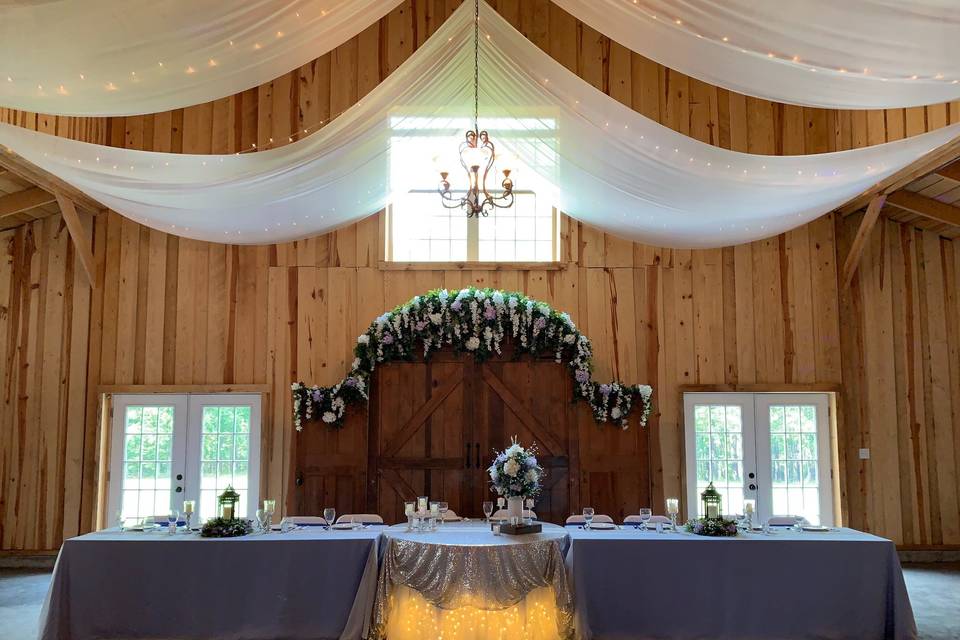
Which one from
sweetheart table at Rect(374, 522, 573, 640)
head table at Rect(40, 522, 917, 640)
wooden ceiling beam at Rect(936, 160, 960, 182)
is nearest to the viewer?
sweetheart table at Rect(374, 522, 573, 640)

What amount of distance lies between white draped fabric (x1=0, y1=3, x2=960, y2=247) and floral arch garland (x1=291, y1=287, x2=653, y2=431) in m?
1.19

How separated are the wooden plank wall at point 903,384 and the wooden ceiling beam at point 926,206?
79 cm

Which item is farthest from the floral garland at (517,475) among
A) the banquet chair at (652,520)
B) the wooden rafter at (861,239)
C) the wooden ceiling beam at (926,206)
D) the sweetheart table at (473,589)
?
the wooden ceiling beam at (926,206)

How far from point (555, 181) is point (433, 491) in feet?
10.7

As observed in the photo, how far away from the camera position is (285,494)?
852 centimetres

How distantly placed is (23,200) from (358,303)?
3355mm

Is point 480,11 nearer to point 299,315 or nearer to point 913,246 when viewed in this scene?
point 299,315

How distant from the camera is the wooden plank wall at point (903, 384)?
28.3ft

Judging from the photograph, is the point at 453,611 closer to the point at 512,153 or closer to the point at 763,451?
the point at 512,153

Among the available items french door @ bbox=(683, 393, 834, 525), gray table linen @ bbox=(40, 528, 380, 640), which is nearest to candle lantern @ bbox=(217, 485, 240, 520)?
gray table linen @ bbox=(40, 528, 380, 640)

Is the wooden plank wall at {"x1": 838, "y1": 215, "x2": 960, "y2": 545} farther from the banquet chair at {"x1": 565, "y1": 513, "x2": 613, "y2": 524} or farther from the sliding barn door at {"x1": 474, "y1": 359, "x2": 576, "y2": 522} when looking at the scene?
the banquet chair at {"x1": 565, "y1": 513, "x2": 613, "y2": 524}

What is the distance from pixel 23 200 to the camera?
26.1 ft

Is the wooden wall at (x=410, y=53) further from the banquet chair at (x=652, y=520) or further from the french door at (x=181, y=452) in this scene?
the banquet chair at (x=652, y=520)

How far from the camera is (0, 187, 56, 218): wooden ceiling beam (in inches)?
311
